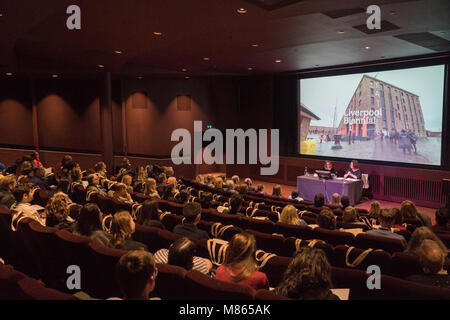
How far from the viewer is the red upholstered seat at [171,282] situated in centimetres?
193

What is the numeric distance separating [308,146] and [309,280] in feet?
35.6

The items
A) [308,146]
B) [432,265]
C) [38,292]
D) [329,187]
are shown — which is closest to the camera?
[38,292]

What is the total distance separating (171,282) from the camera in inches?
77.8

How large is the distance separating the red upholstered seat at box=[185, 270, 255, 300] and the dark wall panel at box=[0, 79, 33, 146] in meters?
13.6

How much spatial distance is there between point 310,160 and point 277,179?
1556mm

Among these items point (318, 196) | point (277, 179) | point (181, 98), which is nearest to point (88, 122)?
point (181, 98)

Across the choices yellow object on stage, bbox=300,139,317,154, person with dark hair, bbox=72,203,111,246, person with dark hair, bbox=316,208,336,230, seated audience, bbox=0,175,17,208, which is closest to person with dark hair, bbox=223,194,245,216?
person with dark hair, bbox=316,208,336,230

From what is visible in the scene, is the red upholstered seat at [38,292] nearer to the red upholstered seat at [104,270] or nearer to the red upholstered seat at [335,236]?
the red upholstered seat at [104,270]

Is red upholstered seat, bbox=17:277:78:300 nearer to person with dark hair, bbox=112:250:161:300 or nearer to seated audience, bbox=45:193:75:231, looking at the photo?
person with dark hair, bbox=112:250:161:300

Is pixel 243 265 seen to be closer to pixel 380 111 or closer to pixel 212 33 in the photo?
pixel 212 33

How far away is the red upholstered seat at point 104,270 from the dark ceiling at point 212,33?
3.50m

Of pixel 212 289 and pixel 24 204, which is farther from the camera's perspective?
pixel 24 204

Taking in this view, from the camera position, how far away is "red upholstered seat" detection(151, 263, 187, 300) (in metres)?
1.93

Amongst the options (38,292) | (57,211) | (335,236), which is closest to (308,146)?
(335,236)
